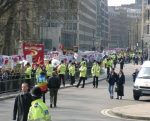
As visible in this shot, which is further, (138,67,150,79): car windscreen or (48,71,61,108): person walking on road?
(138,67,150,79): car windscreen

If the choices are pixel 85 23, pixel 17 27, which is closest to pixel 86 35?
pixel 85 23

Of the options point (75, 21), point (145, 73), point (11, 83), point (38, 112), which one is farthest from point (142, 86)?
point (75, 21)

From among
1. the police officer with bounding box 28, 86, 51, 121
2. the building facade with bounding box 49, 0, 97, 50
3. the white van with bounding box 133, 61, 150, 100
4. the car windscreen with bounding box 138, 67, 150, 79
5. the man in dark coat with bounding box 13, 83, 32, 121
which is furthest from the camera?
the building facade with bounding box 49, 0, 97, 50

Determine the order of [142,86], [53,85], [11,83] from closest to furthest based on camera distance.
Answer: [53,85], [142,86], [11,83]

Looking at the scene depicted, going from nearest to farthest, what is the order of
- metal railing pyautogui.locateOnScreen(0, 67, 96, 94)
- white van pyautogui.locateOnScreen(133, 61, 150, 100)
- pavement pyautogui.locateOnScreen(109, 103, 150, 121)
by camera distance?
pavement pyautogui.locateOnScreen(109, 103, 150, 121), white van pyautogui.locateOnScreen(133, 61, 150, 100), metal railing pyautogui.locateOnScreen(0, 67, 96, 94)

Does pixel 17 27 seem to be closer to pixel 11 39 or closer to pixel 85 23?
pixel 11 39

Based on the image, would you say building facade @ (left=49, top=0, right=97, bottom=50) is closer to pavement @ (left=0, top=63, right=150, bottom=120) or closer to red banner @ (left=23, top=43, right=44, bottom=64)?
red banner @ (left=23, top=43, right=44, bottom=64)

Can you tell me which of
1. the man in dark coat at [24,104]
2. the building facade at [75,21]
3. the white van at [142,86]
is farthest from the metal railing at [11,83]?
the man in dark coat at [24,104]

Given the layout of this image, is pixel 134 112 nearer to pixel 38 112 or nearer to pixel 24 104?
pixel 24 104

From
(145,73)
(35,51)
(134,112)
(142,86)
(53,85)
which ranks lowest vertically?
(134,112)

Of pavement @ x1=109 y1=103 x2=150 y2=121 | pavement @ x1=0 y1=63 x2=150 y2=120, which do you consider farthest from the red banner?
pavement @ x1=109 y1=103 x2=150 y2=121

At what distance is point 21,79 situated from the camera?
32.7 meters

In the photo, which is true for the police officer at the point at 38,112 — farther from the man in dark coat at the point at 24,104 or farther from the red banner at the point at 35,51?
the red banner at the point at 35,51

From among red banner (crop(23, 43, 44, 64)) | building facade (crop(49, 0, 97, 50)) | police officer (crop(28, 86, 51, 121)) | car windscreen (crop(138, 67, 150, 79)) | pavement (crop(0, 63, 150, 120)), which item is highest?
building facade (crop(49, 0, 97, 50))
